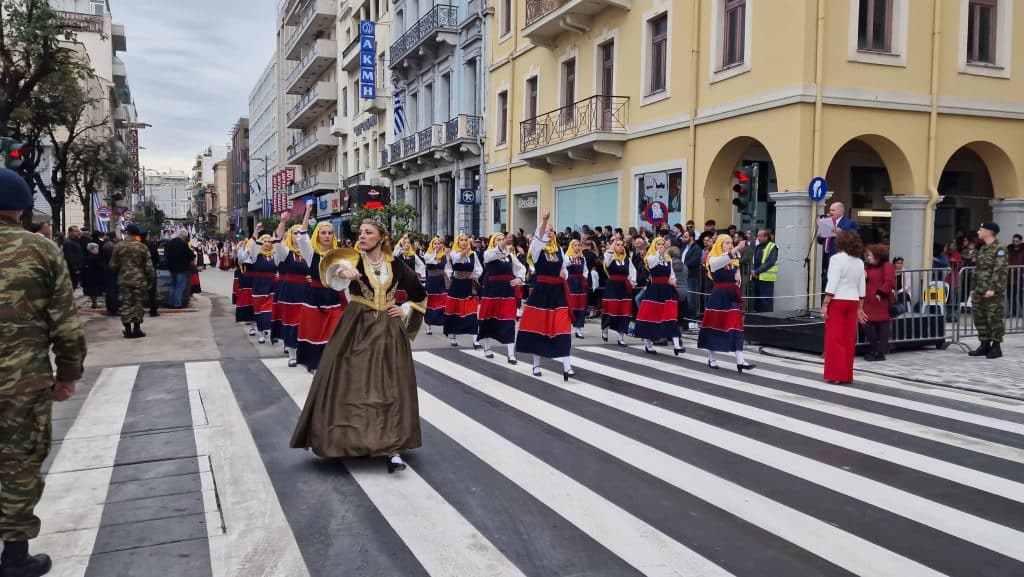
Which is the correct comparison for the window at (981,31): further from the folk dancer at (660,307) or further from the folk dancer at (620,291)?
the folk dancer at (660,307)

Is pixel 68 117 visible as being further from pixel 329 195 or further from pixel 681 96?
pixel 329 195

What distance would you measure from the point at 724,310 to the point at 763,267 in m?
4.81

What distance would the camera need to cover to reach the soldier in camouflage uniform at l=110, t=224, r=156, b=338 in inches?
554

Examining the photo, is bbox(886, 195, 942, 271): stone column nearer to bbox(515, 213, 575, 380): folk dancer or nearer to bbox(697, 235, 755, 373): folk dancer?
bbox(697, 235, 755, 373): folk dancer

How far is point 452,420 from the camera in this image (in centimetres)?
760

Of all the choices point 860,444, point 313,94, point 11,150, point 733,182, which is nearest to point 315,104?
point 313,94

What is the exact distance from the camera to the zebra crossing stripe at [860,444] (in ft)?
19.0

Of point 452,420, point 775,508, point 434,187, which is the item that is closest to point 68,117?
point 434,187

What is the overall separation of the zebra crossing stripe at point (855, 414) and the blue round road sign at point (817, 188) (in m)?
5.32

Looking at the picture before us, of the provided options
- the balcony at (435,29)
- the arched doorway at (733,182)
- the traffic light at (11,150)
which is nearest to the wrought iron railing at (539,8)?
the arched doorway at (733,182)

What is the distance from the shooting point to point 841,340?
9.85 metres

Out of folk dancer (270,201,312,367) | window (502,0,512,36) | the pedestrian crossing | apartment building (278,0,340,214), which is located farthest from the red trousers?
apartment building (278,0,340,214)

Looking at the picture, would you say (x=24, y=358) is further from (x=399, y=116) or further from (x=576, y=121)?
(x=399, y=116)

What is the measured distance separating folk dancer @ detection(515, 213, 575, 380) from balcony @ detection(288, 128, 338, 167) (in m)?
44.1
